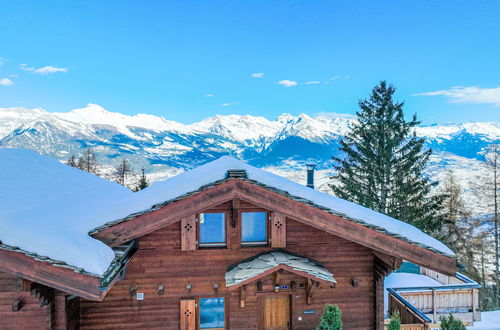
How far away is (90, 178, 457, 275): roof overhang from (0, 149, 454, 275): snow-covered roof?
0.15 metres

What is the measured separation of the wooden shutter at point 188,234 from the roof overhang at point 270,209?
26.0 inches

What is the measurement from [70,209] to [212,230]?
373 cm

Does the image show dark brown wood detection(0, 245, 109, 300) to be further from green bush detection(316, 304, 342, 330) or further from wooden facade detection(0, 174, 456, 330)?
green bush detection(316, 304, 342, 330)

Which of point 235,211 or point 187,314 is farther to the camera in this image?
point 187,314

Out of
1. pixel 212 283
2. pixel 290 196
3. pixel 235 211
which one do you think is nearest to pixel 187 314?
pixel 212 283

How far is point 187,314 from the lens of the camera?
8.57 meters

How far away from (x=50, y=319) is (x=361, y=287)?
7.77 m

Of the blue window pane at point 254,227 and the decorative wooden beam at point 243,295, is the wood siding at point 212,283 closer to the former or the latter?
the decorative wooden beam at point 243,295

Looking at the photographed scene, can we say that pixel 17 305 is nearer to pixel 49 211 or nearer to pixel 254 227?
pixel 49 211

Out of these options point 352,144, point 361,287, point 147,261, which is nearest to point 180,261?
point 147,261

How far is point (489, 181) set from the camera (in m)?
24.5

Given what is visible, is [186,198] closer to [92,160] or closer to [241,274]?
[241,274]

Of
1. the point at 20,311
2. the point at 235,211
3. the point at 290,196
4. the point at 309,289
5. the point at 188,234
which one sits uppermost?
the point at 290,196

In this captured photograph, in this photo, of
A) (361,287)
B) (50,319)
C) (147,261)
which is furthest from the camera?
(361,287)
